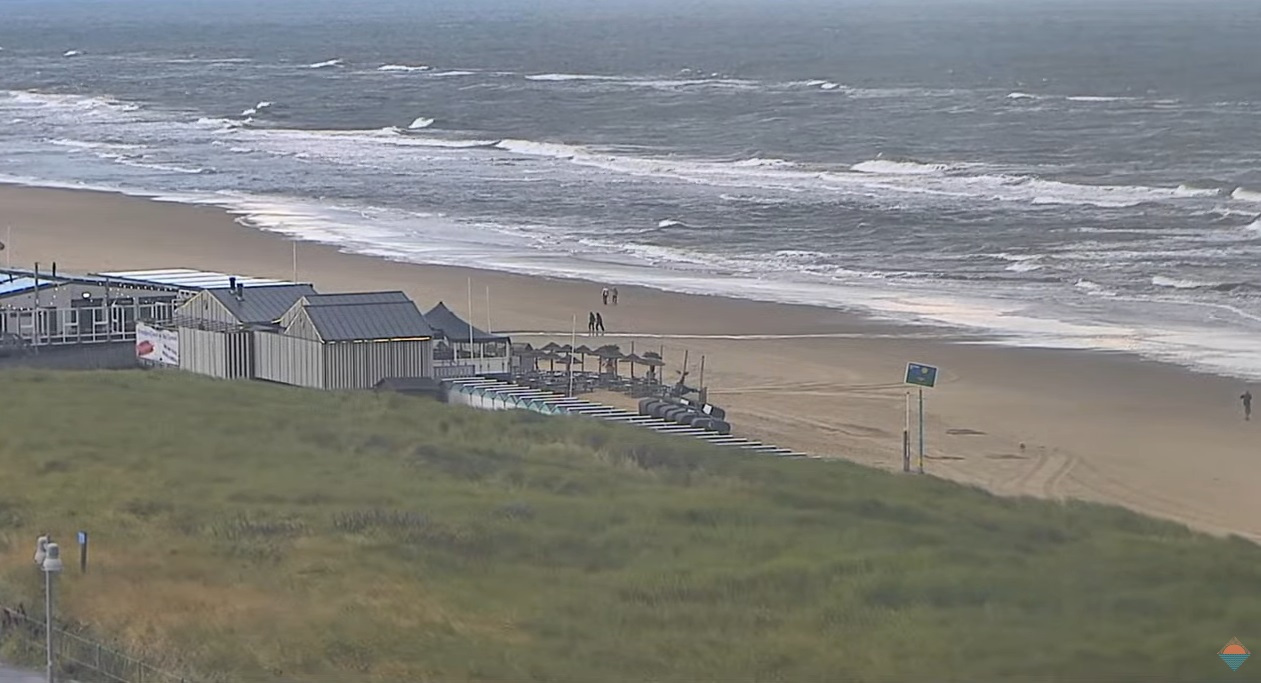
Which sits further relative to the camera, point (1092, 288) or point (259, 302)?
point (1092, 288)

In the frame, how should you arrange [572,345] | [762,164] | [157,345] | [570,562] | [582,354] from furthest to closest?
[762,164] → [572,345] → [582,354] → [157,345] → [570,562]

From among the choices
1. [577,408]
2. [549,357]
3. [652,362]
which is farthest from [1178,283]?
[577,408]

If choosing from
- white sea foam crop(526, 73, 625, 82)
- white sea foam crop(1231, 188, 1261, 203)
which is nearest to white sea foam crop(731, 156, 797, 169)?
white sea foam crop(1231, 188, 1261, 203)

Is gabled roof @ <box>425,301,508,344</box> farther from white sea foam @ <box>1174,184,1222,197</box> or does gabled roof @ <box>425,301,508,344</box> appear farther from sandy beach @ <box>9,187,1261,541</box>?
white sea foam @ <box>1174,184,1222,197</box>

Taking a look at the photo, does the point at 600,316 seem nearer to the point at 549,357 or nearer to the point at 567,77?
the point at 549,357

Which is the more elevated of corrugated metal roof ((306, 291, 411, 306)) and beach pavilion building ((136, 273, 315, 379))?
corrugated metal roof ((306, 291, 411, 306))

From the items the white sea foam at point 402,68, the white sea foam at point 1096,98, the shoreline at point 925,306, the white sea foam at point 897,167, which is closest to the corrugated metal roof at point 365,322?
the shoreline at point 925,306
